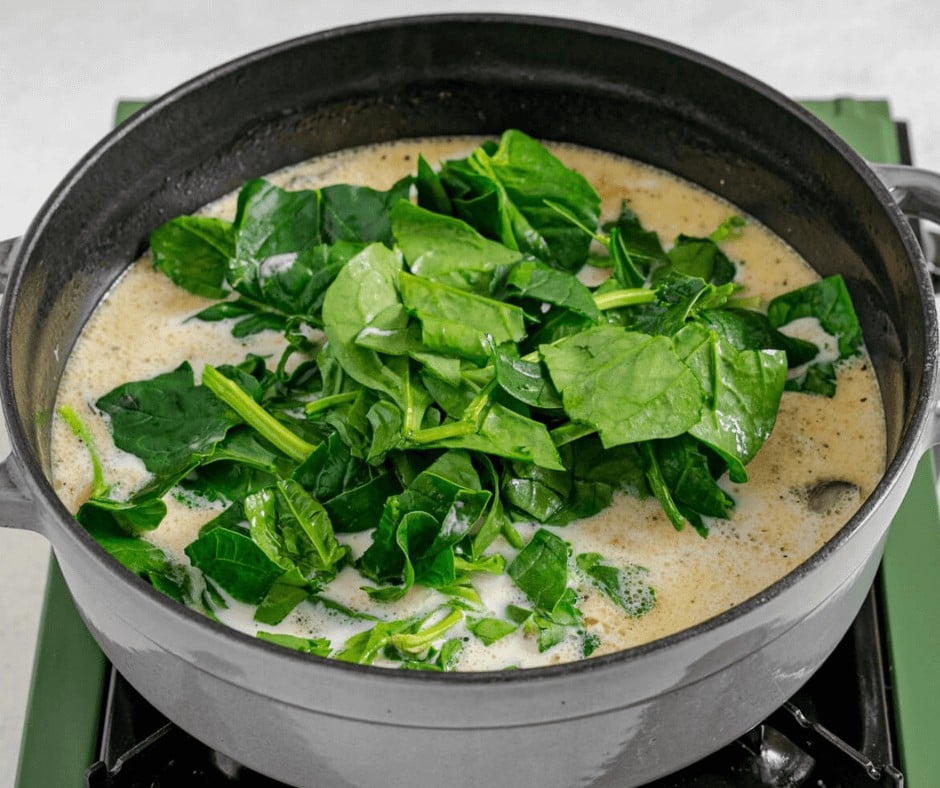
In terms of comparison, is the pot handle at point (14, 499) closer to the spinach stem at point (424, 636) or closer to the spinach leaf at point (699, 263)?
the spinach stem at point (424, 636)

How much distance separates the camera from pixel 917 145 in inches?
99.6

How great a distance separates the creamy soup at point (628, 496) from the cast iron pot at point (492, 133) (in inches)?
1.4

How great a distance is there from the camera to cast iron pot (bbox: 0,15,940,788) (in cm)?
116

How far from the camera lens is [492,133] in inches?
73.7

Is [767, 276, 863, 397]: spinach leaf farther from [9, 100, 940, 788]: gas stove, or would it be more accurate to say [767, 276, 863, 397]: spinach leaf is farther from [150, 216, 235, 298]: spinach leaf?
[150, 216, 235, 298]: spinach leaf

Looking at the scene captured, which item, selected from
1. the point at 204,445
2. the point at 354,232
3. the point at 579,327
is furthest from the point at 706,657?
the point at 354,232

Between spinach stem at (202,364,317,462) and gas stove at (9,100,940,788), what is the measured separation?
0.98ft

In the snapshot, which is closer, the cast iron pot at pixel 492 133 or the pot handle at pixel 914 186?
the cast iron pot at pixel 492 133

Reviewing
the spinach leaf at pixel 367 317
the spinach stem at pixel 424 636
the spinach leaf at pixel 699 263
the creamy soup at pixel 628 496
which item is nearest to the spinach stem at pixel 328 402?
the spinach leaf at pixel 367 317

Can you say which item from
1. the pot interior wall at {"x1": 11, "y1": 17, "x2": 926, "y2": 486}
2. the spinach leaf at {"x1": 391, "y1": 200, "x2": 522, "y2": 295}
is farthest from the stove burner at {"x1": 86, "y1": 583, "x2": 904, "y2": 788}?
the spinach leaf at {"x1": 391, "y1": 200, "x2": 522, "y2": 295}

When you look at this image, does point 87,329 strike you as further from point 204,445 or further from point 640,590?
point 640,590

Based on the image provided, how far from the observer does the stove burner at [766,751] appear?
1400mm

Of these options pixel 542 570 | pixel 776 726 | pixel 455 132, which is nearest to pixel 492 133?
pixel 455 132

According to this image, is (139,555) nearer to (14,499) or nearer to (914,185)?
(14,499)
